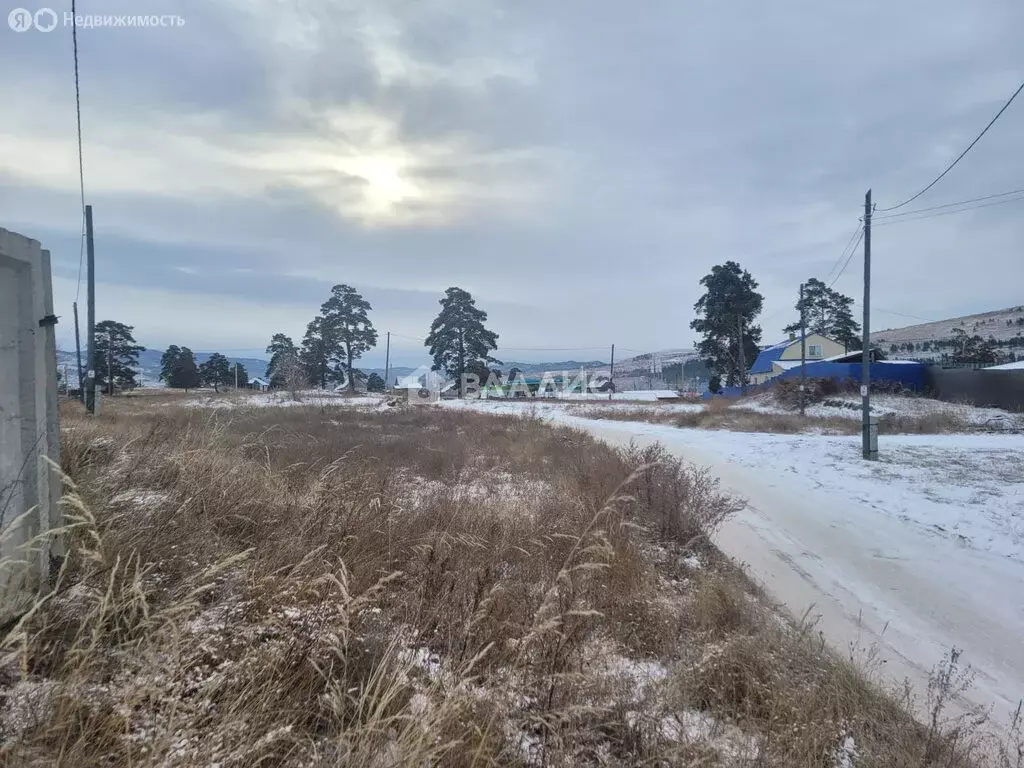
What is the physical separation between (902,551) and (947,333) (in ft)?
303

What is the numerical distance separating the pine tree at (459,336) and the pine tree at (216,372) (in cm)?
3541

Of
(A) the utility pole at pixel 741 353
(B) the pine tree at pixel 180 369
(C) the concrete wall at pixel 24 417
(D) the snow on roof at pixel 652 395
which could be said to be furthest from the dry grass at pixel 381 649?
(B) the pine tree at pixel 180 369

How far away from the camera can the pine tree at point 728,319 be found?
3834cm

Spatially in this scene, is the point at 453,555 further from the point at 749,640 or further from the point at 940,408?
the point at 940,408

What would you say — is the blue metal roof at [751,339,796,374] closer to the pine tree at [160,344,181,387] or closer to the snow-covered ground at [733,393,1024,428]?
the snow-covered ground at [733,393,1024,428]

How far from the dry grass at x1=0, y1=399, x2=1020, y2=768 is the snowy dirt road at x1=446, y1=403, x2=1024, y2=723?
857mm

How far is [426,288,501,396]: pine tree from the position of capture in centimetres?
4519

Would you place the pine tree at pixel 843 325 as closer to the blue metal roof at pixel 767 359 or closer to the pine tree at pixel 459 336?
the blue metal roof at pixel 767 359

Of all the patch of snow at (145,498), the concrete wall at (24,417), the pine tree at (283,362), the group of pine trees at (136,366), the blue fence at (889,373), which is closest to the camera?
the concrete wall at (24,417)

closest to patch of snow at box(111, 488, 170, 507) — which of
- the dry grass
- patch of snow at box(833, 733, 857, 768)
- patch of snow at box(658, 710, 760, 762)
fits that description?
the dry grass

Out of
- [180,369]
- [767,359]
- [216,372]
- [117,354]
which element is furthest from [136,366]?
[767,359]

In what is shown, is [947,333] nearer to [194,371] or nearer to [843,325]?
[843,325]

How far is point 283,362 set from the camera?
45.8 meters

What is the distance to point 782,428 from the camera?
677 inches
